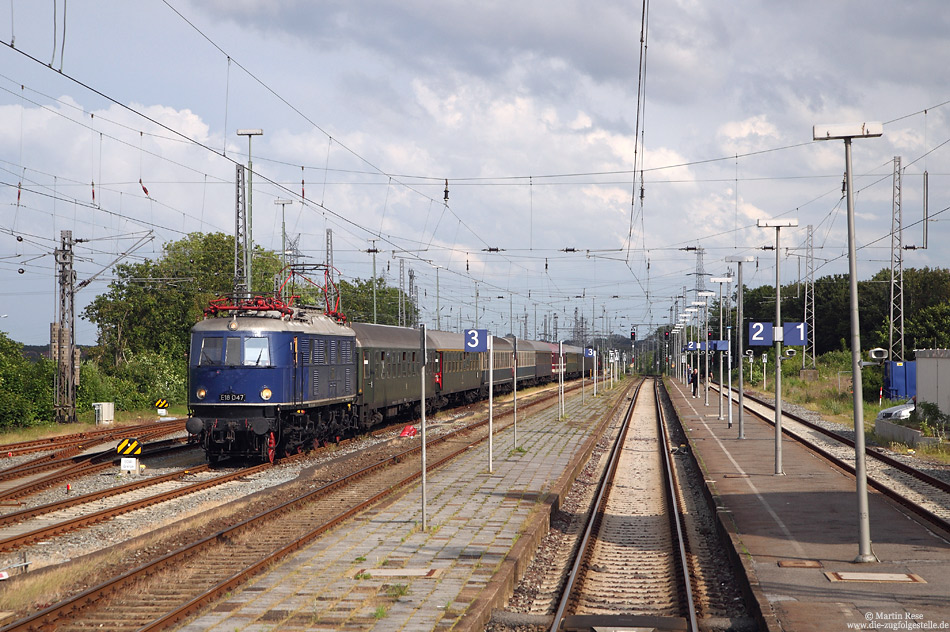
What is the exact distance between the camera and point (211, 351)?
70.9ft

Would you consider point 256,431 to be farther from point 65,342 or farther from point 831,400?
point 831,400

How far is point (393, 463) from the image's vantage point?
22531 mm

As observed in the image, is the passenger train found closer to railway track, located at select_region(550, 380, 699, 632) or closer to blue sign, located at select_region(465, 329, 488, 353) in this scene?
blue sign, located at select_region(465, 329, 488, 353)

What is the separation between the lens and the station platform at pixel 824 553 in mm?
8836

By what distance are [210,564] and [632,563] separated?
5.86 m

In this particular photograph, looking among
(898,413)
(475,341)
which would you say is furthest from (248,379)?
(898,413)

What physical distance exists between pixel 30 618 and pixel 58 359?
2601cm

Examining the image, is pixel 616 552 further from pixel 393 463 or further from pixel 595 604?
pixel 393 463

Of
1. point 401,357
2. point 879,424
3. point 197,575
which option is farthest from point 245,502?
point 879,424

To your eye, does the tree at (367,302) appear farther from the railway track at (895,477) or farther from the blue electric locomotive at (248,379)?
the blue electric locomotive at (248,379)

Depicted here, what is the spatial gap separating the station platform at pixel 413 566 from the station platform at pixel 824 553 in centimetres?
294

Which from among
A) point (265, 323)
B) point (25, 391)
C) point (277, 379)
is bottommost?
point (25, 391)

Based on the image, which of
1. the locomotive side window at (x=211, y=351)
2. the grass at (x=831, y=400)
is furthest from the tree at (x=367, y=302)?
the locomotive side window at (x=211, y=351)

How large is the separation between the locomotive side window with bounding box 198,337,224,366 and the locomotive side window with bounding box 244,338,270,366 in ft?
2.03
